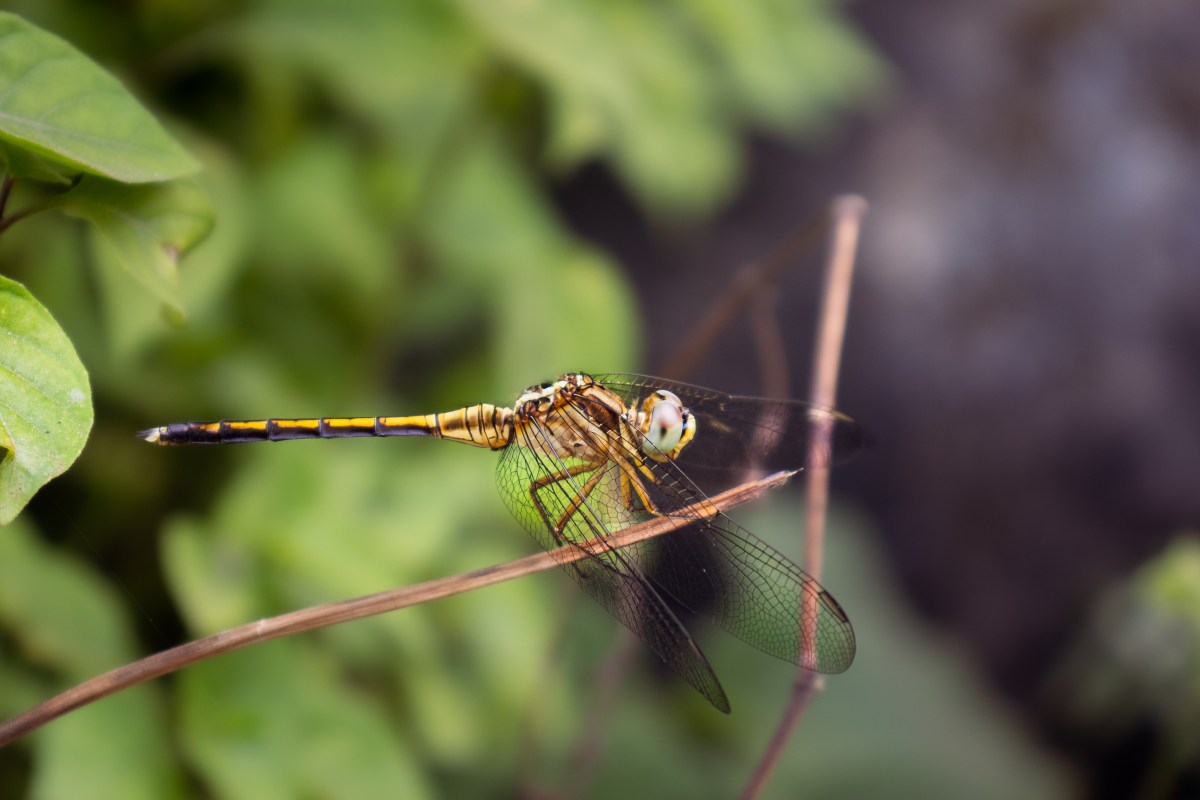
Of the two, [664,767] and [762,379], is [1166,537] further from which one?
[664,767]

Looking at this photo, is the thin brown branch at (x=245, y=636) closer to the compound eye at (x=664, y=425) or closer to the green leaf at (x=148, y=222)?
the green leaf at (x=148, y=222)

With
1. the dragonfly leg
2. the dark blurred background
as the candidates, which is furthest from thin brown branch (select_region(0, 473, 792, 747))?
the dark blurred background


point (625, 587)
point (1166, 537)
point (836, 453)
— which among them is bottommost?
point (625, 587)

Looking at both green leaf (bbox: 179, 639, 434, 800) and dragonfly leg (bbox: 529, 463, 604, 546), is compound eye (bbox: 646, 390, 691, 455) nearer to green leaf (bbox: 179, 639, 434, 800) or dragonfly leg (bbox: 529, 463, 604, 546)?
dragonfly leg (bbox: 529, 463, 604, 546)

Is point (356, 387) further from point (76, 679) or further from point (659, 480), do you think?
point (659, 480)

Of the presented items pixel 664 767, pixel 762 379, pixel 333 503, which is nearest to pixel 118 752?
pixel 333 503

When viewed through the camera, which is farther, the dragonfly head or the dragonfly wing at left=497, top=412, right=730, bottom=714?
the dragonfly head

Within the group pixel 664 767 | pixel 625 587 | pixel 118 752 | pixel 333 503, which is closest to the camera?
pixel 625 587
